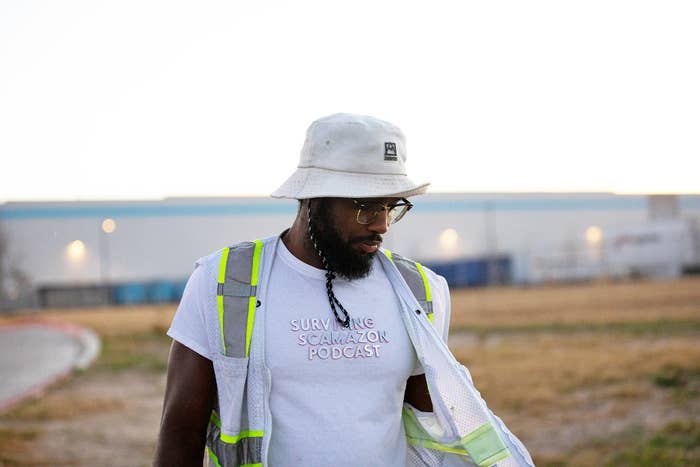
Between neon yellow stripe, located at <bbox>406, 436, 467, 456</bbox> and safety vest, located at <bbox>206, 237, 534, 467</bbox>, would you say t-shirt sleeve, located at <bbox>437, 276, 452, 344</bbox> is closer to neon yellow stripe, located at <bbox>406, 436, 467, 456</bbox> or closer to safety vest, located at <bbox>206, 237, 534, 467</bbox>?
safety vest, located at <bbox>206, 237, 534, 467</bbox>

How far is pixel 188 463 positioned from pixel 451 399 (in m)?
0.78

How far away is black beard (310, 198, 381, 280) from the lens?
8.48 ft

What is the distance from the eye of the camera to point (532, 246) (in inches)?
2292

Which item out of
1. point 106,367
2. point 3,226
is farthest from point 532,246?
point 106,367

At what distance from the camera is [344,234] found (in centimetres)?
260

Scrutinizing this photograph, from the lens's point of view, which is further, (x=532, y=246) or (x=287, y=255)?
(x=532, y=246)

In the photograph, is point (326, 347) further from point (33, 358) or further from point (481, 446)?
point (33, 358)

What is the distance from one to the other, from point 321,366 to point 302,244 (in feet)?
1.28

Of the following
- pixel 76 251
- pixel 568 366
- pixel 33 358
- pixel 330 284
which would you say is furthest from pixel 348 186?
pixel 76 251

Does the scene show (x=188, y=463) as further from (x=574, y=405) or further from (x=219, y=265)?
(x=574, y=405)

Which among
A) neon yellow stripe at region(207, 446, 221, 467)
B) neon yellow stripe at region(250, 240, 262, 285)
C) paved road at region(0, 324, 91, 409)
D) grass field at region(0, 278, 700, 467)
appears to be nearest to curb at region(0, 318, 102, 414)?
paved road at region(0, 324, 91, 409)

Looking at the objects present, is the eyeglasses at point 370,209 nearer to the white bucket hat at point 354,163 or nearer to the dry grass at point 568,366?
the white bucket hat at point 354,163

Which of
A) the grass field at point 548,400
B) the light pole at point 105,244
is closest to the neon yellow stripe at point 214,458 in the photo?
the grass field at point 548,400

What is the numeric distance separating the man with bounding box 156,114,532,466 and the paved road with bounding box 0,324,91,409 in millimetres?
8325
